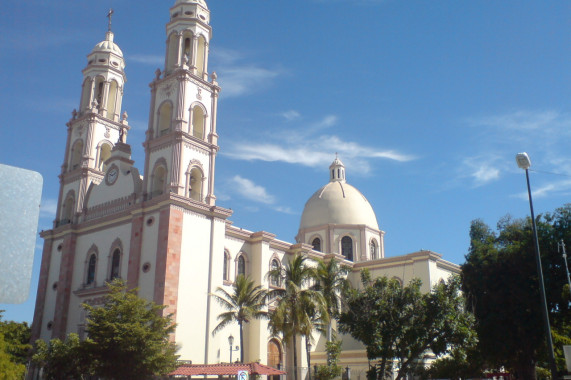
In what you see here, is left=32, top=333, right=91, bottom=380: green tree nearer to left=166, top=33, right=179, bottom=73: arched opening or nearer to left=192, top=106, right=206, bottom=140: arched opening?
left=192, top=106, right=206, bottom=140: arched opening

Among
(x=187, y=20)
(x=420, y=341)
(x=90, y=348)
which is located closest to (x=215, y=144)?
(x=187, y=20)

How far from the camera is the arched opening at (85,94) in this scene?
A: 144 feet

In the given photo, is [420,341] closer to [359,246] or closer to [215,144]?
[215,144]

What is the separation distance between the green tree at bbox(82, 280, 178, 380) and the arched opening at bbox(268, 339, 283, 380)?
37.4ft

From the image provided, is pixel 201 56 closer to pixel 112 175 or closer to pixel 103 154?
pixel 112 175

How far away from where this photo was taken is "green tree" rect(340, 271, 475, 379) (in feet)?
84.7

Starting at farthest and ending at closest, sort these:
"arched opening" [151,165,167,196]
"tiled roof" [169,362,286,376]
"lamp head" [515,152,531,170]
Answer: "arched opening" [151,165,167,196], "tiled roof" [169,362,286,376], "lamp head" [515,152,531,170]

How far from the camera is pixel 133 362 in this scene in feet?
81.6

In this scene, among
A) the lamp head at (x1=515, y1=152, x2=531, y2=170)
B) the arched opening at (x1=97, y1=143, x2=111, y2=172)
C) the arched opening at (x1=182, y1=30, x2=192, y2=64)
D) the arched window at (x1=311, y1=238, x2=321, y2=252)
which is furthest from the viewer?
the arched window at (x1=311, y1=238, x2=321, y2=252)

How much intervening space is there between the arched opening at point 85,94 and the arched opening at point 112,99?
1605 mm

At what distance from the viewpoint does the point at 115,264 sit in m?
35.4

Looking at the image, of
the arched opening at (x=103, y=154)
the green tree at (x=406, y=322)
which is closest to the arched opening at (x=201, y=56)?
the arched opening at (x=103, y=154)

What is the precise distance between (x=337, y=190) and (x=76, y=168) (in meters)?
23.9

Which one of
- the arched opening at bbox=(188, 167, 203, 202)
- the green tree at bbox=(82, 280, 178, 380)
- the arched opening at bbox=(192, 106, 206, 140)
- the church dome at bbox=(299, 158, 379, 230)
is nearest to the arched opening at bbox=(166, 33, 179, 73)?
the arched opening at bbox=(192, 106, 206, 140)
